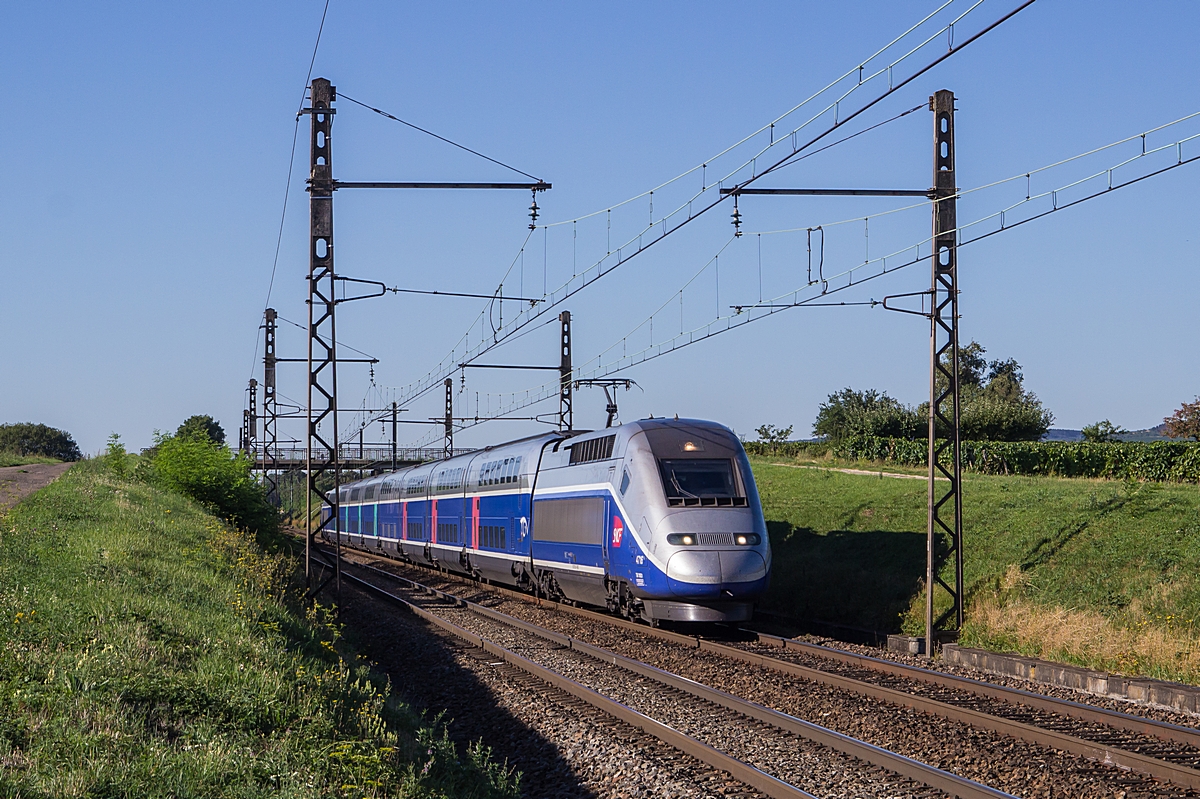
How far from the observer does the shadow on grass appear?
22797 millimetres

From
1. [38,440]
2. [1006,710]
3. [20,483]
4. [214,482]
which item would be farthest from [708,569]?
[38,440]

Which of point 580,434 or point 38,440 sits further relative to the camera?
point 38,440

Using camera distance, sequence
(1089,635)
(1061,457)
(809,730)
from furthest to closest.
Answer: (1061,457) < (1089,635) < (809,730)

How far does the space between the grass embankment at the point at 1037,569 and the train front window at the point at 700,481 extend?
4807 millimetres

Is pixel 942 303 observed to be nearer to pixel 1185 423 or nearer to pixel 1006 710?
pixel 1006 710

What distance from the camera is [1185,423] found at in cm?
6097

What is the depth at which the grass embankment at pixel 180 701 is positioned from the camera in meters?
6.99

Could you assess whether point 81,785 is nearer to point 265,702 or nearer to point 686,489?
point 265,702

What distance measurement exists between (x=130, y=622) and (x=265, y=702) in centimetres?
246

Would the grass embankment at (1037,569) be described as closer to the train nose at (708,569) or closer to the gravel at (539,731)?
the train nose at (708,569)

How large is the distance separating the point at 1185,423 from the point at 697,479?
170 ft

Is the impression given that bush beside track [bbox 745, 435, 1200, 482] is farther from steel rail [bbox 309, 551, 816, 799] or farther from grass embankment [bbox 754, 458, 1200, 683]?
steel rail [bbox 309, 551, 816, 799]

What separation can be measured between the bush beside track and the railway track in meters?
17.3

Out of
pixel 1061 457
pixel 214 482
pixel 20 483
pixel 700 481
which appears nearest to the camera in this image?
pixel 700 481
